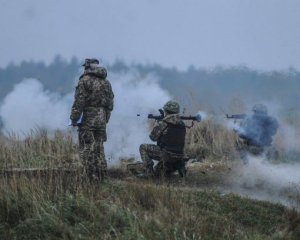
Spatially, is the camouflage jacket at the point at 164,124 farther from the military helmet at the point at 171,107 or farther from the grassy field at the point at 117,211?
the grassy field at the point at 117,211

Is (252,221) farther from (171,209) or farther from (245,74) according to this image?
(245,74)

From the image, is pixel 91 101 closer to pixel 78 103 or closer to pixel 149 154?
pixel 78 103

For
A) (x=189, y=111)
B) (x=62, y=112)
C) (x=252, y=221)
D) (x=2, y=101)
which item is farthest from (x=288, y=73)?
(x=252, y=221)

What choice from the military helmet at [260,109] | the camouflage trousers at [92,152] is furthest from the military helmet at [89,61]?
the military helmet at [260,109]

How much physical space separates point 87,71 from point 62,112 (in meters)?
5.06

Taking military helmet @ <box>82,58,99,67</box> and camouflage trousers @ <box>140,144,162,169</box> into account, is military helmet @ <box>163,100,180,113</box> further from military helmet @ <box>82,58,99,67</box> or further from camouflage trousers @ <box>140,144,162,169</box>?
military helmet @ <box>82,58,99,67</box>

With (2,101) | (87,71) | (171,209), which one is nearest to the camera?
(171,209)

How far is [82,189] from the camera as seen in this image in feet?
33.1

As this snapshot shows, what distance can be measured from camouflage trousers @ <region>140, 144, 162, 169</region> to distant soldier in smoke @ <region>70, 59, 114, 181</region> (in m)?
1.85

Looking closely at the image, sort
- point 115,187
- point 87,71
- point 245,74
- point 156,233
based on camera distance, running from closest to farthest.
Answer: point 156,233 < point 115,187 < point 87,71 < point 245,74

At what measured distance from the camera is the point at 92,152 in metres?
12.5

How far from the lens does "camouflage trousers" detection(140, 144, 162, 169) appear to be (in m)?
14.2

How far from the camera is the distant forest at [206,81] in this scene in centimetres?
2041

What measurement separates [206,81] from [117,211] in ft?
46.7
